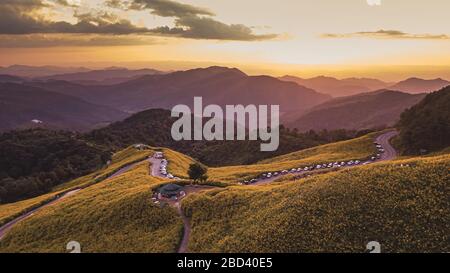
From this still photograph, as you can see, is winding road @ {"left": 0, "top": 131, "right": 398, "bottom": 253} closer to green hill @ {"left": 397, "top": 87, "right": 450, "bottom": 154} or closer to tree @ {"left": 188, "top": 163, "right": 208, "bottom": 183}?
tree @ {"left": 188, "top": 163, "right": 208, "bottom": 183}

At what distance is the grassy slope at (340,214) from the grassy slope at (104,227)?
4.85 m

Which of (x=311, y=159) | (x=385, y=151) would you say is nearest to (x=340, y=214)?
(x=311, y=159)

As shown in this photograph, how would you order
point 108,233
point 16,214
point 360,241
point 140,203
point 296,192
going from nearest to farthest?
point 360,241, point 296,192, point 108,233, point 140,203, point 16,214

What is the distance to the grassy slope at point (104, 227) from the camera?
201 feet

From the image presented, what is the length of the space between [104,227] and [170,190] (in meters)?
13.3

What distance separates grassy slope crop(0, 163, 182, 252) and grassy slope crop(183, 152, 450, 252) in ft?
15.9

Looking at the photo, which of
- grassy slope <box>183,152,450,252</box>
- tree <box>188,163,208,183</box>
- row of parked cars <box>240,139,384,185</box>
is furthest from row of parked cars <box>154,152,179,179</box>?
grassy slope <box>183,152,450,252</box>

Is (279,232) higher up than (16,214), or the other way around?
(279,232)

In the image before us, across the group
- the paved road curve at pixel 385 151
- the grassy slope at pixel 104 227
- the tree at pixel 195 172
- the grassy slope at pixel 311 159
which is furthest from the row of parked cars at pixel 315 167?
the grassy slope at pixel 104 227

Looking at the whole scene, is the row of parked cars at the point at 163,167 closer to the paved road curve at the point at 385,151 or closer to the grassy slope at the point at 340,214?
the paved road curve at the point at 385,151

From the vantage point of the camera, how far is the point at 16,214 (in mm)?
102000
